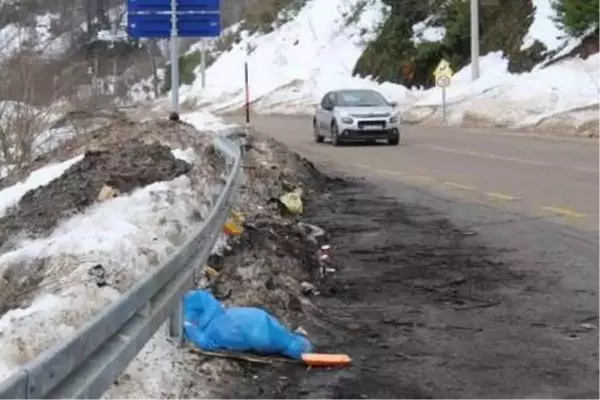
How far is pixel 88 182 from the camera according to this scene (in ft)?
36.6

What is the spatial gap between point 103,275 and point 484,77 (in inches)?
1623

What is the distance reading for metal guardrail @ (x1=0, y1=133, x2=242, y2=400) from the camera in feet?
11.5

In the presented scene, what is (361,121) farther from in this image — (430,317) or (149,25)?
(430,317)

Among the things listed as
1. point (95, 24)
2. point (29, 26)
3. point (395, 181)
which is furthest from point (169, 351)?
point (95, 24)

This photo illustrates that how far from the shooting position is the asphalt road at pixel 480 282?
20.4 ft

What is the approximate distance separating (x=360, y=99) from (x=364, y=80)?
98.7 ft

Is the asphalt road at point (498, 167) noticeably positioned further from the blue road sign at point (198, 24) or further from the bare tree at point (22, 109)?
the bare tree at point (22, 109)

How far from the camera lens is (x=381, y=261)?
10.2 meters

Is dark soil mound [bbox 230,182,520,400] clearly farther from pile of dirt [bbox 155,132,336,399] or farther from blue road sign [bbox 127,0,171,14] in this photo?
blue road sign [bbox 127,0,171,14]

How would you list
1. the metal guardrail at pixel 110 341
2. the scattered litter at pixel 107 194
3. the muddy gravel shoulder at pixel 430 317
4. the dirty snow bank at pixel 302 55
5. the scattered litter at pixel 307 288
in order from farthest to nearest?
the dirty snow bank at pixel 302 55
the scattered litter at pixel 107 194
the scattered litter at pixel 307 288
the muddy gravel shoulder at pixel 430 317
the metal guardrail at pixel 110 341

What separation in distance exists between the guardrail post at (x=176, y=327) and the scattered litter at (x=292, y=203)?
7.24 meters

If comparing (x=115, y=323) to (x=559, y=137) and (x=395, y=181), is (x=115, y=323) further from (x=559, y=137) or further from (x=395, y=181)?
(x=559, y=137)

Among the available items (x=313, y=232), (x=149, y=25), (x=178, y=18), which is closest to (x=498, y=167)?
(x=178, y=18)

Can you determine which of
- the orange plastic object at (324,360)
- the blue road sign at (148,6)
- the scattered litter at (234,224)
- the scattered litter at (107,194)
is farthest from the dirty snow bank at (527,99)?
the orange plastic object at (324,360)
